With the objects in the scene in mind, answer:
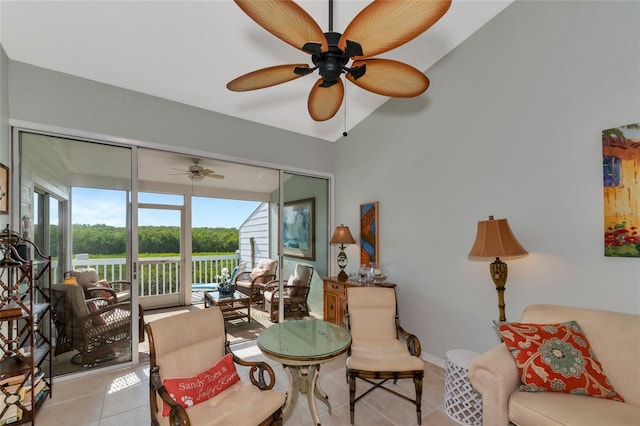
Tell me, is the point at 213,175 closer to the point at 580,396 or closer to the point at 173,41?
the point at 173,41

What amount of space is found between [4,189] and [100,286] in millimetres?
1176

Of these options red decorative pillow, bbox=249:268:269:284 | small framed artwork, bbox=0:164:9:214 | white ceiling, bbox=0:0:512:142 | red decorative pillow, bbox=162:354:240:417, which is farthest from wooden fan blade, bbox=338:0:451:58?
red decorative pillow, bbox=249:268:269:284

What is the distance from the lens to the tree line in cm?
294

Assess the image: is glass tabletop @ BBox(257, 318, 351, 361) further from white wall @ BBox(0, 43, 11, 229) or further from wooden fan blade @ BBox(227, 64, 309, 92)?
white wall @ BBox(0, 43, 11, 229)

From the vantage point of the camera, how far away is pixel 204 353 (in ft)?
6.49

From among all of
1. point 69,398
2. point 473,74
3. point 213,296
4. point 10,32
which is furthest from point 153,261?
point 473,74

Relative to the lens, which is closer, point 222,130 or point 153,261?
point 222,130

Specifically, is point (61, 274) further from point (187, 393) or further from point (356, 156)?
point (356, 156)

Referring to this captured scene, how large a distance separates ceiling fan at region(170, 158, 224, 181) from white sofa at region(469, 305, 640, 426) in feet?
12.5

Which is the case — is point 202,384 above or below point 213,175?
below

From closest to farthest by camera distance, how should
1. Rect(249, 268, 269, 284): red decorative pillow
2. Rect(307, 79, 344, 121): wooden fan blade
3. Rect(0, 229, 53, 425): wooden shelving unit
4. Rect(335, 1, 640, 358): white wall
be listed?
1. Rect(307, 79, 344, 121): wooden fan blade
2. Rect(0, 229, 53, 425): wooden shelving unit
3. Rect(335, 1, 640, 358): white wall
4. Rect(249, 268, 269, 284): red decorative pillow

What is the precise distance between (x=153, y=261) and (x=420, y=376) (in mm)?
4529

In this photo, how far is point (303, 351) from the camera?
2.03 metres

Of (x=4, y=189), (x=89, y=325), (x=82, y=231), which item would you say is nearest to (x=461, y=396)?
(x=89, y=325)
